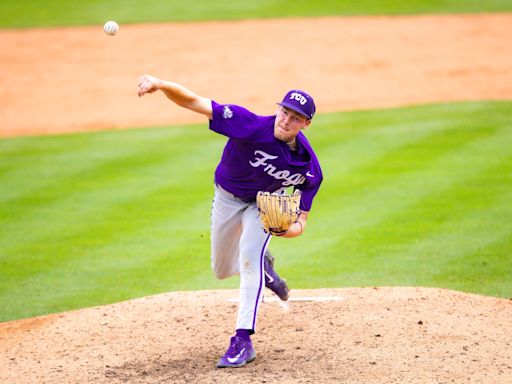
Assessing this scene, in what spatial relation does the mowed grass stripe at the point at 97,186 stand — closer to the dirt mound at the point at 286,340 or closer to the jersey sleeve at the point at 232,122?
the dirt mound at the point at 286,340

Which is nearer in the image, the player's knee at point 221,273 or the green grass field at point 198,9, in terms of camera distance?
the player's knee at point 221,273

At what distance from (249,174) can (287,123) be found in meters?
0.52

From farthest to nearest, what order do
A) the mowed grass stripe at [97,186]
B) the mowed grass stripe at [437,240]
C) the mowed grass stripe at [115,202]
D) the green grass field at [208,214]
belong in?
the mowed grass stripe at [97,186], the mowed grass stripe at [115,202], the green grass field at [208,214], the mowed grass stripe at [437,240]

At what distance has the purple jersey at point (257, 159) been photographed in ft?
20.4

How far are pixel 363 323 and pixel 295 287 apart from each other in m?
1.58

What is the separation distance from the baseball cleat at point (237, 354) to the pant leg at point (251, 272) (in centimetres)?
12

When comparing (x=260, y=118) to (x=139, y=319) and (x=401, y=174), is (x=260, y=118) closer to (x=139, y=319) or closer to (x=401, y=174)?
(x=139, y=319)

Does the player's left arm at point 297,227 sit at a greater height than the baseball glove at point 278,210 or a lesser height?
lesser

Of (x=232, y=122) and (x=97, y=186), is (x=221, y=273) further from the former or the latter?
(x=97, y=186)

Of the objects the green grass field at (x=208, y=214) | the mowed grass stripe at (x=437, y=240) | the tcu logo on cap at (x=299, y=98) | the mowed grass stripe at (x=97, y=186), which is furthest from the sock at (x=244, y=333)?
the mowed grass stripe at (x=97, y=186)

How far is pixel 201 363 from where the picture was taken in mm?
6375

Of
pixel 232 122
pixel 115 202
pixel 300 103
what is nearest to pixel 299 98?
pixel 300 103

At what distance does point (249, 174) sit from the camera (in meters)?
6.49

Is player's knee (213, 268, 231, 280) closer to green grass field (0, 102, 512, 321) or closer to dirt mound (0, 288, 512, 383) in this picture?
dirt mound (0, 288, 512, 383)
